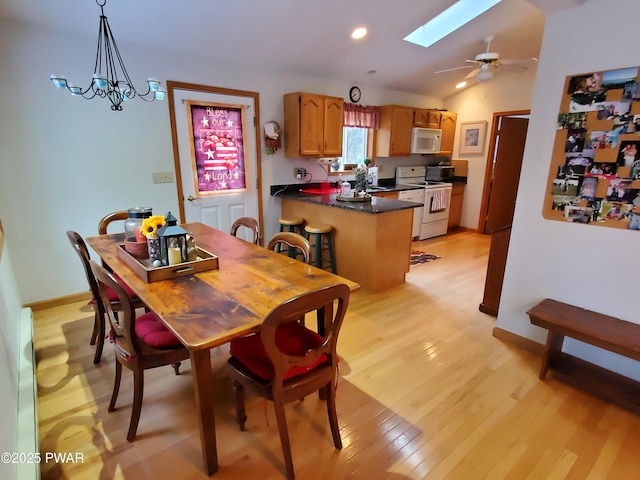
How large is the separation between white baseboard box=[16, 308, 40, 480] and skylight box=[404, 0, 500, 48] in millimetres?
4318

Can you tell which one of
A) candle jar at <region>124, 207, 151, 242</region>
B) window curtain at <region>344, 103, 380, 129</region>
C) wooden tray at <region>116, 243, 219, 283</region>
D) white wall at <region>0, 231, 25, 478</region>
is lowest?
white wall at <region>0, 231, 25, 478</region>

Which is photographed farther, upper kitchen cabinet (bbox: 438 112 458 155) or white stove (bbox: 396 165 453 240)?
upper kitchen cabinet (bbox: 438 112 458 155)

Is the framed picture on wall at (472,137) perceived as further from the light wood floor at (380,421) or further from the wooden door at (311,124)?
the light wood floor at (380,421)

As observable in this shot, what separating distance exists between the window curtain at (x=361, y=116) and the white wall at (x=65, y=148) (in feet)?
5.57

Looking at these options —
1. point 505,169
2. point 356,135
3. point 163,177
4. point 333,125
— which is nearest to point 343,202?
point 333,125

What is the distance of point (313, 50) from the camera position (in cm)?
359

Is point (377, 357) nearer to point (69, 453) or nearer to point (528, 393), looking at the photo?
point (528, 393)

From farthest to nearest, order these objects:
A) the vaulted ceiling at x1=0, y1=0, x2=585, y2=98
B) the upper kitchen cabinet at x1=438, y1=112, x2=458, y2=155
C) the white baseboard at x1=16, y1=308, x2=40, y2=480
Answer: the upper kitchen cabinet at x1=438, y1=112, x2=458, y2=155, the vaulted ceiling at x1=0, y1=0, x2=585, y2=98, the white baseboard at x1=16, y1=308, x2=40, y2=480

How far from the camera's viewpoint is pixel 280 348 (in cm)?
160

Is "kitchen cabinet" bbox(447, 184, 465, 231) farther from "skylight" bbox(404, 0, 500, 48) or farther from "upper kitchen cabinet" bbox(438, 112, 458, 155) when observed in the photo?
"skylight" bbox(404, 0, 500, 48)

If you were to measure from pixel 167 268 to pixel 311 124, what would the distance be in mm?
2846

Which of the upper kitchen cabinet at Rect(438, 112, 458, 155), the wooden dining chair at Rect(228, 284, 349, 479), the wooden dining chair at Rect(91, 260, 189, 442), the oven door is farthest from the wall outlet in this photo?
the upper kitchen cabinet at Rect(438, 112, 458, 155)

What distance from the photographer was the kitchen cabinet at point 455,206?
227 inches

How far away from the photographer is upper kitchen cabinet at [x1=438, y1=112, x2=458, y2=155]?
18.6ft
